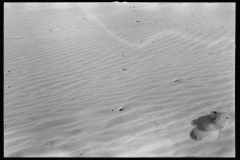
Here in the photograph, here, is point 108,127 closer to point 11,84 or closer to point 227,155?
point 227,155

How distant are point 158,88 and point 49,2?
1365 cm

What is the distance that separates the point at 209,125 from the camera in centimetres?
321

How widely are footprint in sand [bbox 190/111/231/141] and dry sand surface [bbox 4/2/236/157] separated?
0.5 inches

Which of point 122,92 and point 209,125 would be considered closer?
point 209,125

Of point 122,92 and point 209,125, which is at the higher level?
point 209,125

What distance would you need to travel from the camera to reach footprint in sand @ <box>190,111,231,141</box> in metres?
3.03

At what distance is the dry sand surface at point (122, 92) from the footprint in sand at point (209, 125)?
0.04 ft

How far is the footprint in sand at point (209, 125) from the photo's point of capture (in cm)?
303

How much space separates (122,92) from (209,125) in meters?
1.59

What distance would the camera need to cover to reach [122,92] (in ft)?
14.1

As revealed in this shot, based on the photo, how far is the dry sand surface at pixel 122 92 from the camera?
3.08m

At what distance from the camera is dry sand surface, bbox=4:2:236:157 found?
3084mm

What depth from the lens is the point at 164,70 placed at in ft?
16.3

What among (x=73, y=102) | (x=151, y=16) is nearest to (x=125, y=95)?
(x=73, y=102)
